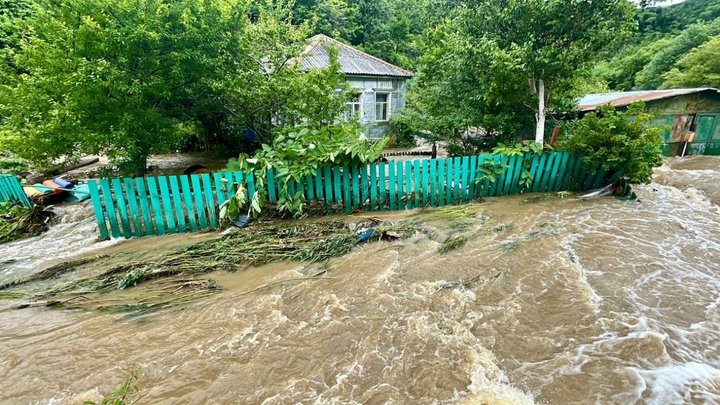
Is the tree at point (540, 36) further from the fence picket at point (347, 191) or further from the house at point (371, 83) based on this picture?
the house at point (371, 83)

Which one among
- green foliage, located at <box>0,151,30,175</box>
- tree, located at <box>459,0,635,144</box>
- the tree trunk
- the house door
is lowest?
green foliage, located at <box>0,151,30,175</box>

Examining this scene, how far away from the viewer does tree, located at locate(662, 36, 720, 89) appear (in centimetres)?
1831

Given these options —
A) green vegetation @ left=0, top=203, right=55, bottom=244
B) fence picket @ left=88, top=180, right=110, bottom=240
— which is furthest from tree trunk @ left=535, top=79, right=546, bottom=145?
green vegetation @ left=0, top=203, right=55, bottom=244

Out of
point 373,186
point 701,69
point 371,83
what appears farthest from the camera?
point 701,69

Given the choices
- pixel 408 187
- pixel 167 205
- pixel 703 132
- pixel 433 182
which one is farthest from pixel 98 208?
pixel 703 132

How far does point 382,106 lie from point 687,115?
1209 cm

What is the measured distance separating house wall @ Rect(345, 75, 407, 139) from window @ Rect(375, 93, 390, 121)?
203 millimetres

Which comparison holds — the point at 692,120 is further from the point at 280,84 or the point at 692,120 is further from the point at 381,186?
the point at 280,84

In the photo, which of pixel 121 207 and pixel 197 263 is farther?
pixel 121 207

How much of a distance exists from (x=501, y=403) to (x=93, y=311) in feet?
13.0

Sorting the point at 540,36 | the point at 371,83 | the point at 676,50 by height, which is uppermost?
the point at 676,50

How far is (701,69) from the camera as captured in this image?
18.9m

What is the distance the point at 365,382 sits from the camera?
2.41 meters

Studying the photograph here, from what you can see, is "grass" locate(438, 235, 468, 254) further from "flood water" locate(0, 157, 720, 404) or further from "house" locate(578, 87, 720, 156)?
"house" locate(578, 87, 720, 156)
